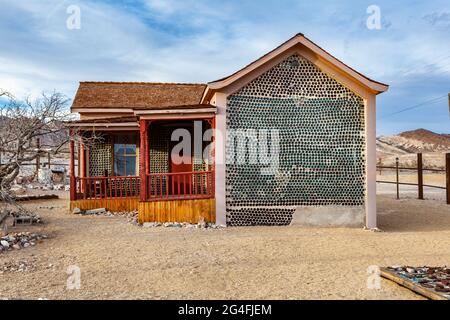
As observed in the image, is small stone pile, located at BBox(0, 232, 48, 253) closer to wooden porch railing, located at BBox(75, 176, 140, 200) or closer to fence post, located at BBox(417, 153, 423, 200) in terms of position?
wooden porch railing, located at BBox(75, 176, 140, 200)

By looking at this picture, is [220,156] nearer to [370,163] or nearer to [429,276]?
[370,163]

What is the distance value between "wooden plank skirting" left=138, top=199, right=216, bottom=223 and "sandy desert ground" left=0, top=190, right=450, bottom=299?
2.01 feet

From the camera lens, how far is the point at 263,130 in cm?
1193

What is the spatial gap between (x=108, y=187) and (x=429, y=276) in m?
11.9

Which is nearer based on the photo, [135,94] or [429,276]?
[429,276]

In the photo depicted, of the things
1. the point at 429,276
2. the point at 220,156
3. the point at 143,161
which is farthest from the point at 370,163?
the point at 143,161

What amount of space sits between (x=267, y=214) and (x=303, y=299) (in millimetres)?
6194

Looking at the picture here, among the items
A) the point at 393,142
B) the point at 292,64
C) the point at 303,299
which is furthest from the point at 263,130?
the point at 393,142

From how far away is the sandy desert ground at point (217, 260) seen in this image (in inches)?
233

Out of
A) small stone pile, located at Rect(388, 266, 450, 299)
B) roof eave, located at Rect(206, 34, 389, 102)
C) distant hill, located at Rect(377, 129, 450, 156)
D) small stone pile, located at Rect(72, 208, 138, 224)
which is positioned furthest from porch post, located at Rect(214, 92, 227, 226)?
distant hill, located at Rect(377, 129, 450, 156)

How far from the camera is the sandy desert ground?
19.4 feet

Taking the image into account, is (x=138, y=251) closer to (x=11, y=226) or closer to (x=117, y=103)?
(x=11, y=226)

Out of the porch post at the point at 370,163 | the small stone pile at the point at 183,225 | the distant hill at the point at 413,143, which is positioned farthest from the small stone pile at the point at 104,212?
the distant hill at the point at 413,143

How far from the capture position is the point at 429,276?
20.9 feet
